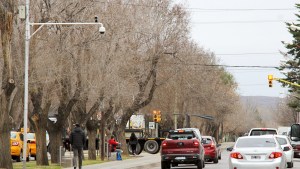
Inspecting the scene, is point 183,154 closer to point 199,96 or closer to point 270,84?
point 270,84

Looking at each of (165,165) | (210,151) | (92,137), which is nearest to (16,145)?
(92,137)

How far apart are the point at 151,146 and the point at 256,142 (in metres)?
36.2

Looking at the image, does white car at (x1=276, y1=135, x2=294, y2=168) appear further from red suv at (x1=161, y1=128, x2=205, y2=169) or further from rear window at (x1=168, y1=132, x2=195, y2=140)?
rear window at (x1=168, y1=132, x2=195, y2=140)

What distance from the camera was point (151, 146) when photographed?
198 ft

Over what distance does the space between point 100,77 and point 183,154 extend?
722cm

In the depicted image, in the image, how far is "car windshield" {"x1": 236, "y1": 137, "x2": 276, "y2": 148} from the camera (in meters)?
24.2

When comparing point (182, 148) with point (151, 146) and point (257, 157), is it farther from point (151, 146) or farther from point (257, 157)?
point (151, 146)

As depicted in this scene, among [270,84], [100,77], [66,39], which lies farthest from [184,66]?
[66,39]

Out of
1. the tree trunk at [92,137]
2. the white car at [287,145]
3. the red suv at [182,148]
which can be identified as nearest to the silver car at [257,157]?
the red suv at [182,148]

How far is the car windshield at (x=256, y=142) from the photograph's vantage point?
79.3 ft

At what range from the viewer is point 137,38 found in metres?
44.8

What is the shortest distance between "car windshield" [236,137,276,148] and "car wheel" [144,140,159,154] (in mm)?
35481

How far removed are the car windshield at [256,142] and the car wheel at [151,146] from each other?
35.5m

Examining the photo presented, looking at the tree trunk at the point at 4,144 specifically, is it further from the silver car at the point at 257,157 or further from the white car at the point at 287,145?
the white car at the point at 287,145
